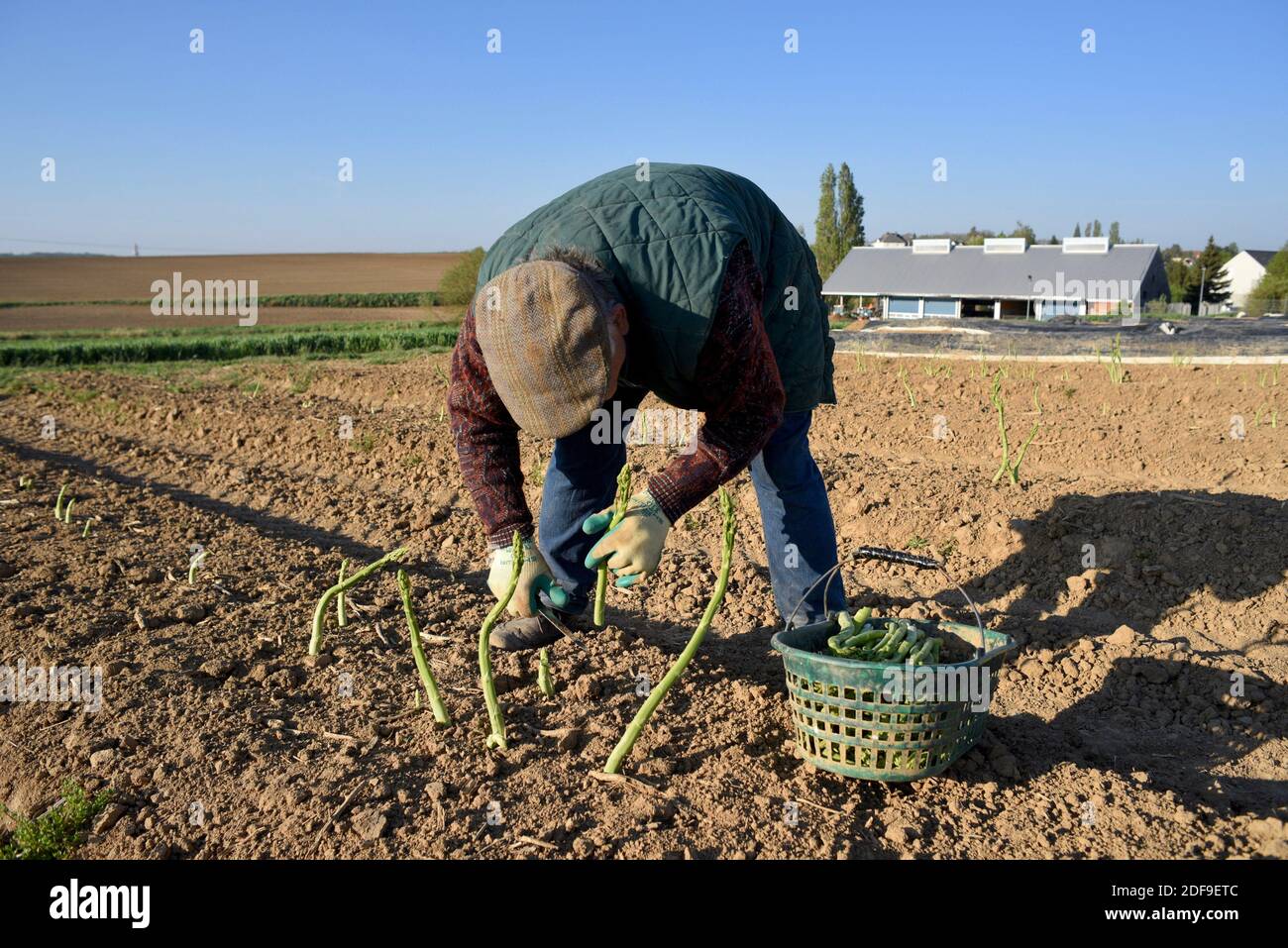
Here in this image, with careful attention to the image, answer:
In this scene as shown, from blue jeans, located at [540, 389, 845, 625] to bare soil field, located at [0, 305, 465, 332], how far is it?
2105 centimetres

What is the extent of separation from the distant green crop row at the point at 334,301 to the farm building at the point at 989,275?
15770mm

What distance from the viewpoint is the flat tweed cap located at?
1.73 meters

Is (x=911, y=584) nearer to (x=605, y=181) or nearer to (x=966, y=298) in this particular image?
(x=605, y=181)

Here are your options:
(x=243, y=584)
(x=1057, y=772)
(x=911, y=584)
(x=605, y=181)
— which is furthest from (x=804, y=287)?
(x=243, y=584)

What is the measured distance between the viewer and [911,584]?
3967 millimetres

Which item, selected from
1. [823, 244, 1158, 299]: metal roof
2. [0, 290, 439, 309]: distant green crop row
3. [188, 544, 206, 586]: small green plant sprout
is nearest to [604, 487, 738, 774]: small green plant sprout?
[188, 544, 206, 586]: small green plant sprout

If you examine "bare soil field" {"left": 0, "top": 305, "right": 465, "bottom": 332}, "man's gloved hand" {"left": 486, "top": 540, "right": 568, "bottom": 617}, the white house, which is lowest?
"man's gloved hand" {"left": 486, "top": 540, "right": 568, "bottom": 617}

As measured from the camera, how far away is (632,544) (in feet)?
6.75

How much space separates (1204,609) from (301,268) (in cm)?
4521

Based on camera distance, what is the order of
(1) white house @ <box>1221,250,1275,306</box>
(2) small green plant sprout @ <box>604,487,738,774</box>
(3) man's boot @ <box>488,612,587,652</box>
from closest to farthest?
(2) small green plant sprout @ <box>604,487,738,774</box>, (3) man's boot @ <box>488,612,587,652</box>, (1) white house @ <box>1221,250,1275,306</box>

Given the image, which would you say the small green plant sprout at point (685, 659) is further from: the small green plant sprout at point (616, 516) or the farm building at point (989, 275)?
the farm building at point (989, 275)

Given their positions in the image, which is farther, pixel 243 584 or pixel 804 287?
pixel 243 584

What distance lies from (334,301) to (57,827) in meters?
32.7

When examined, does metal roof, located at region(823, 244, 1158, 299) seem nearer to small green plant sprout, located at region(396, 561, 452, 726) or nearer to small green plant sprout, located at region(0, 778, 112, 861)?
small green plant sprout, located at region(396, 561, 452, 726)
